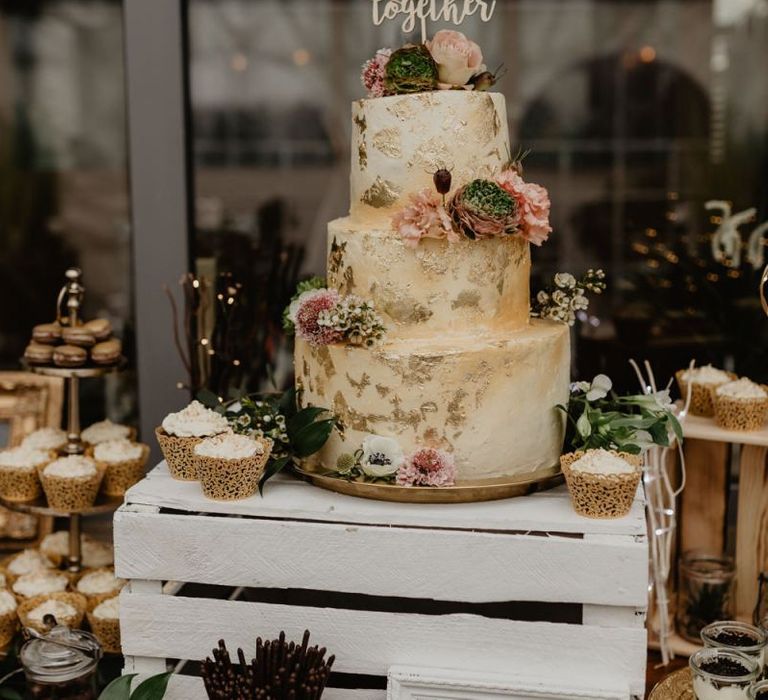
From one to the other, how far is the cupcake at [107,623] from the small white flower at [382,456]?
0.96 metres

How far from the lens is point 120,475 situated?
2996 mm

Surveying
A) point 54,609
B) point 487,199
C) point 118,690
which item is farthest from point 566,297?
point 54,609

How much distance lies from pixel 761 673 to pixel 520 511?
0.67 metres

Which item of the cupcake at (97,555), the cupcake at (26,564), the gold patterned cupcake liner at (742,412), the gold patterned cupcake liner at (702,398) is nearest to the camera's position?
the gold patterned cupcake liner at (742,412)

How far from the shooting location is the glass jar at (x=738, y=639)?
2.27m

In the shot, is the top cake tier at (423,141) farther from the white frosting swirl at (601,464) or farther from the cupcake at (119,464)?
the cupcake at (119,464)

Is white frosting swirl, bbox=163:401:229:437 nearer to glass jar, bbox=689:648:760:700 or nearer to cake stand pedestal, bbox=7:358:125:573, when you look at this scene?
cake stand pedestal, bbox=7:358:125:573

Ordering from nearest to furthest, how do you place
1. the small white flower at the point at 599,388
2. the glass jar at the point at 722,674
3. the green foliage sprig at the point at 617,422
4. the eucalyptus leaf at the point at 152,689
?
the glass jar at the point at 722,674
the eucalyptus leaf at the point at 152,689
the green foliage sprig at the point at 617,422
the small white flower at the point at 599,388

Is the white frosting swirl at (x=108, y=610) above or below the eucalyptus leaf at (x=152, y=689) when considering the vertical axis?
below

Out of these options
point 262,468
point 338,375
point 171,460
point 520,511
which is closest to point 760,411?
point 520,511

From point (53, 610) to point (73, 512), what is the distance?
0.28m

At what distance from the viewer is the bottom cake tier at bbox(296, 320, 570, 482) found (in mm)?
2311

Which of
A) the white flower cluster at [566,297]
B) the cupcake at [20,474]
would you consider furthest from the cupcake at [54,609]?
the white flower cluster at [566,297]

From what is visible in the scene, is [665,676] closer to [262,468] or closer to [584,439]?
[584,439]
